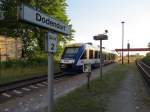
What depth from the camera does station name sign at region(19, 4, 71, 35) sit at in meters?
5.17

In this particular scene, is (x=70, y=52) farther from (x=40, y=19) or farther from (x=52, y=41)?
(x=40, y=19)

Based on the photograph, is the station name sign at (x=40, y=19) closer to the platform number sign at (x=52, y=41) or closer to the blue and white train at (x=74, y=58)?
the platform number sign at (x=52, y=41)

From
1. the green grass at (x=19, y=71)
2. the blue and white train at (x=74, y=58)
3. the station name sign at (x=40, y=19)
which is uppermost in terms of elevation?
the station name sign at (x=40, y=19)

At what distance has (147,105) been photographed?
11273mm

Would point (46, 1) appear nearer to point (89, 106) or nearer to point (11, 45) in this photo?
point (11, 45)

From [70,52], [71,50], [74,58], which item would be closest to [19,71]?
[74,58]

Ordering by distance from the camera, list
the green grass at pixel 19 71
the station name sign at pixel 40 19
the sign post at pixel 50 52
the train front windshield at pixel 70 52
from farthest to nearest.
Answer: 1. the train front windshield at pixel 70 52
2. the green grass at pixel 19 71
3. the sign post at pixel 50 52
4. the station name sign at pixel 40 19

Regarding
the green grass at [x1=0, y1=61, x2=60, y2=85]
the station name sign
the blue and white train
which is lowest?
the green grass at [x1=0, y1=61, x2=60, y2=85]

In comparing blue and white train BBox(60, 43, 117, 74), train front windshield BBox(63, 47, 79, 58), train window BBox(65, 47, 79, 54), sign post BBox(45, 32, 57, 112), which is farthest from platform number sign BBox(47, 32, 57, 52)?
train window BBox(65, 47, 79, 54)

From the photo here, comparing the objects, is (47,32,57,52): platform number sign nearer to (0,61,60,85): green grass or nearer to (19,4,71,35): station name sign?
(19,4,71,35): station name sign

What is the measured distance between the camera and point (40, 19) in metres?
5.92

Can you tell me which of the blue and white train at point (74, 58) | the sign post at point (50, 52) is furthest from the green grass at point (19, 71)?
the sign post at point (50, 52)

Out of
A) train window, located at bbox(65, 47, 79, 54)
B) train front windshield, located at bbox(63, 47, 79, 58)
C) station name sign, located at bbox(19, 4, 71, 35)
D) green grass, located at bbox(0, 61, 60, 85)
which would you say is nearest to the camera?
station name sign, located at bbox(19, 4, 71, 35)

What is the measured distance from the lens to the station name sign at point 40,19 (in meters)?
5.17
